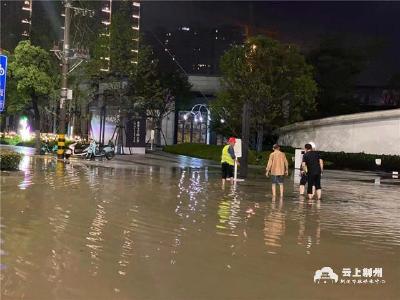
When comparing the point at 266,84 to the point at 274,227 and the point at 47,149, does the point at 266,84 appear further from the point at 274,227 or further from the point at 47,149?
the point at 274,227

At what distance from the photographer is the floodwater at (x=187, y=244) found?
6.12m

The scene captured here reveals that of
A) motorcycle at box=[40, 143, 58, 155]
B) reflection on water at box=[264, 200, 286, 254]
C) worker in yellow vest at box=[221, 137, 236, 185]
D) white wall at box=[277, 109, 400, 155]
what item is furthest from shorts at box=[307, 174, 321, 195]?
motorcycle at box=[40, 143, 58, 155]

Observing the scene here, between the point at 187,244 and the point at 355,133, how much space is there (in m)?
28.5

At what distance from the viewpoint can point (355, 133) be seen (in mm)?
34906

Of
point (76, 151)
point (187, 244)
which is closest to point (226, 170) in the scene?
point (187, 244)

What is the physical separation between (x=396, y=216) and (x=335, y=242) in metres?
4.18

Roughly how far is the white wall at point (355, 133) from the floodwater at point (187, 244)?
19.1 m

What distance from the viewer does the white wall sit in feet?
109

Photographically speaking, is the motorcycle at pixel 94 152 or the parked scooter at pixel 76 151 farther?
the motorcycle at pixel 94 152

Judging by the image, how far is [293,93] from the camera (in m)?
37.5

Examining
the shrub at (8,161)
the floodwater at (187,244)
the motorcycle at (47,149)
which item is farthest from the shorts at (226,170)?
the motorcycle at (47,149)

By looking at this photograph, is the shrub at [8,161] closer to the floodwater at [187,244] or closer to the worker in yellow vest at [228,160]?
the floodwater at [187,244]

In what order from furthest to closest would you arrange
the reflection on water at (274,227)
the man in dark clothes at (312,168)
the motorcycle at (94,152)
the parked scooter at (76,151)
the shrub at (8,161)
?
the motorcycle at (94,152)
the parked scooter at (76,151)
the shrub at (8,161)
the man in dark clothes at (312,168)
the reflection on water at (274,227)

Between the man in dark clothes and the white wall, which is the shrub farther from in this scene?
the white wall
